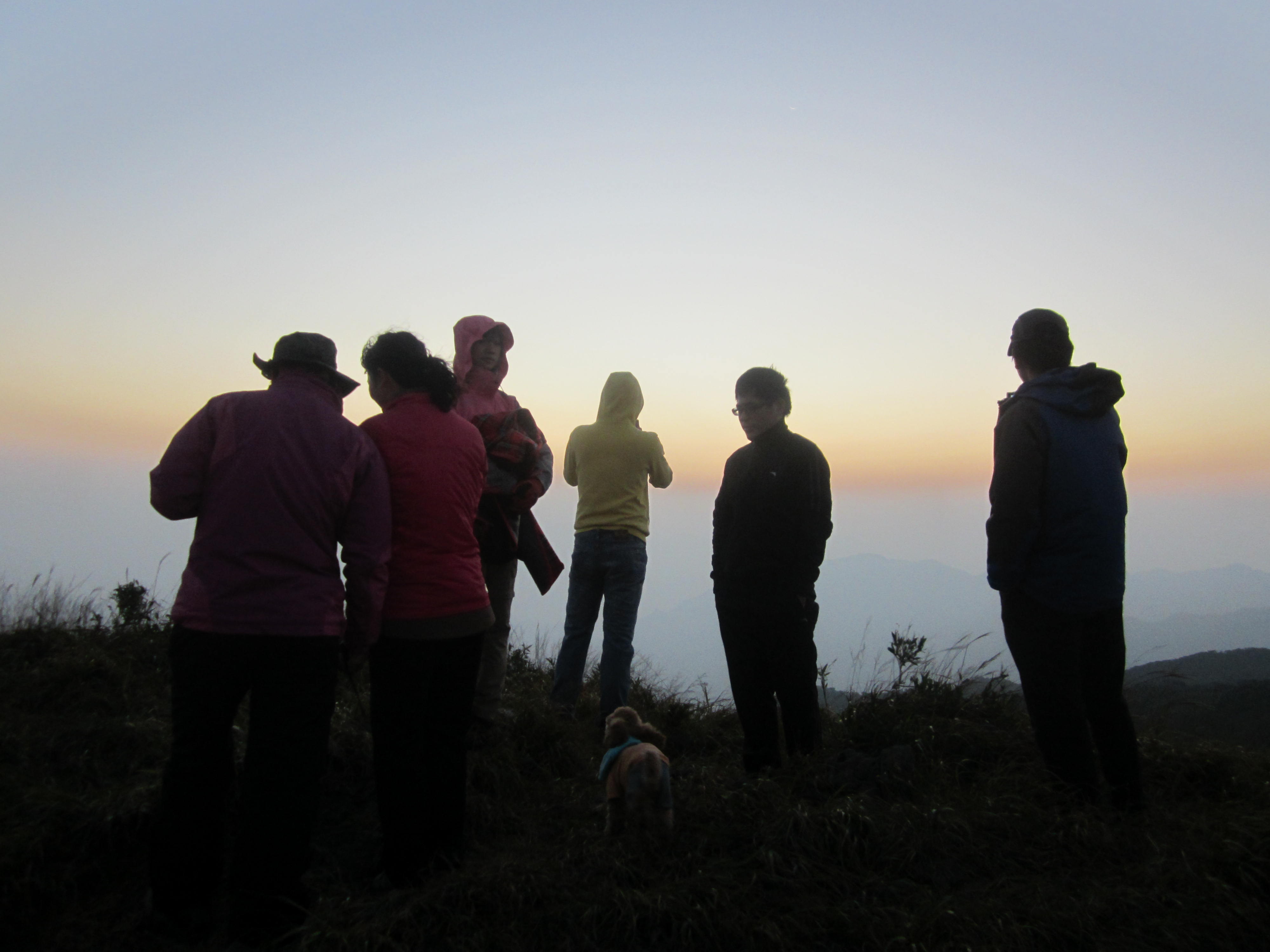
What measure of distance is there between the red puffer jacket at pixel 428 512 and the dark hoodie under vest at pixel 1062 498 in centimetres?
215

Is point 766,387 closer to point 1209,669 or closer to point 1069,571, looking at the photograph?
Answer: point 1069,571

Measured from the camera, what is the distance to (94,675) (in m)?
4.25

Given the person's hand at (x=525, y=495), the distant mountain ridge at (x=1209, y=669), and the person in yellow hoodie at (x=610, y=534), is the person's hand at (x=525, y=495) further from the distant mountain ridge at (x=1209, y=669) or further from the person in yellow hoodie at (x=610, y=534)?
the distant mountain ridge at (x=1209, y=669)

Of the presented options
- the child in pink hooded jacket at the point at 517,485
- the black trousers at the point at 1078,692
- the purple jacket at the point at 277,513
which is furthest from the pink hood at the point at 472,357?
the black trousers at the point at 1078,692

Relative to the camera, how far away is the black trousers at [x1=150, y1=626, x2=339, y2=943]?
7.58 feet

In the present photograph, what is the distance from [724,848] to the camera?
2756 millimetres

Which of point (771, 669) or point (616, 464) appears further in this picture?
point (616, 464)

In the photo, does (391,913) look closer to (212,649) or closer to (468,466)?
(212,649)

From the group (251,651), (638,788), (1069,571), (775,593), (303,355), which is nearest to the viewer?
(251,651)

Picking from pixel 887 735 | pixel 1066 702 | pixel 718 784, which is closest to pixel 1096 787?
pixel 1066 702

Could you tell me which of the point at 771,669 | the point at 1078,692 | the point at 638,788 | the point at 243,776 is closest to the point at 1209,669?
the point at 1078,692

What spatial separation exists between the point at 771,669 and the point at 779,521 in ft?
2.44

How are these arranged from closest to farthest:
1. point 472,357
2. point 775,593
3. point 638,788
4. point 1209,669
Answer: point 638,788 → point 775,593 → point 472,357 → point 1209,669

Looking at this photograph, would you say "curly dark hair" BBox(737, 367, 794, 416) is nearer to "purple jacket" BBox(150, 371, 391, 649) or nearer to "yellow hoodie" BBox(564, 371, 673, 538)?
"yellow hoodie" BBox(564, 371, 673, 538)
